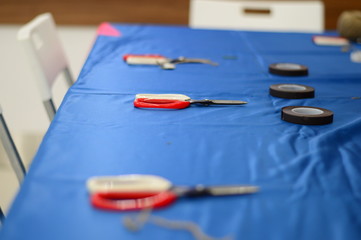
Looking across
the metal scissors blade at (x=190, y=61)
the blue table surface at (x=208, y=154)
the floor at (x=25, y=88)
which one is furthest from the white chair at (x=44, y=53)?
the floor at (x=25, y=88)

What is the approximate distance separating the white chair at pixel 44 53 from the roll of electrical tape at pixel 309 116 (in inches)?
26.9

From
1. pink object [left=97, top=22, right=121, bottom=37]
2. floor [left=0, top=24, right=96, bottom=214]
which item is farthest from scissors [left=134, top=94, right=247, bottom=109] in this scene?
floor [left=0, top=24, right=96, bottom=214]

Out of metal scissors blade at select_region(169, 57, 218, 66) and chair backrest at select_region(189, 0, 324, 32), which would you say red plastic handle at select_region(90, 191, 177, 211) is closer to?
metal scissors blade at select_region(169, 57, 218, 66)

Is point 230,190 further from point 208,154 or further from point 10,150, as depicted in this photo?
point 10,150

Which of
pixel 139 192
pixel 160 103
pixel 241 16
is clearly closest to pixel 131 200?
pixel 139 192

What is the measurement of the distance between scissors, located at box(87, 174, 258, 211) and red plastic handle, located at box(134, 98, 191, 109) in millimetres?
355

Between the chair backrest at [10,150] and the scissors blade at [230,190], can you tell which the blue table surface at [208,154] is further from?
the chair backrest at [10,150]

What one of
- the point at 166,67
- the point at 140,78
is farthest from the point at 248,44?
the point at 140,78

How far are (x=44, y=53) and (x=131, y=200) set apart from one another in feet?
2.95

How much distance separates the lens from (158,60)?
4.60 feet

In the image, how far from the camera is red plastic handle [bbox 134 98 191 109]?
3.39ft

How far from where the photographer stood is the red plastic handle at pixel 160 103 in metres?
1.03

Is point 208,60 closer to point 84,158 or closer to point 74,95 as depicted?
point 74,95

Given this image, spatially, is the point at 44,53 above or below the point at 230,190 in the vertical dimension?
below
